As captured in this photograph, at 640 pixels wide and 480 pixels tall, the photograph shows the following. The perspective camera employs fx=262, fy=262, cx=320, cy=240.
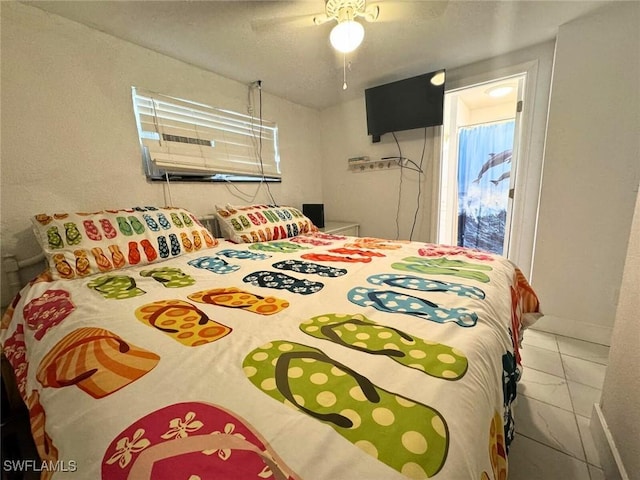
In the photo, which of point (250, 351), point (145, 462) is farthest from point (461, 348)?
point (145, 462)

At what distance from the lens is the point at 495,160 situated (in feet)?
11.3

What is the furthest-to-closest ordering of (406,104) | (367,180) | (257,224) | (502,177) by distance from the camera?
1. (502,177)
2. (367,180)
3. (406,104)
4. (257,224)

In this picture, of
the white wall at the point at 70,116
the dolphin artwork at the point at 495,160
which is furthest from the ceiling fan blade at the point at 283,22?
the dolphin artwork at the point at 495,160

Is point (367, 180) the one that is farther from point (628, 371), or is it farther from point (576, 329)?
point (628, 371)

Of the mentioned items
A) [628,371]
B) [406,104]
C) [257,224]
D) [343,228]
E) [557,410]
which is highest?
[406,104]

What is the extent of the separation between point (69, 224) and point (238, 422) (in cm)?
159

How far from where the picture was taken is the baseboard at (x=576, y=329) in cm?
192

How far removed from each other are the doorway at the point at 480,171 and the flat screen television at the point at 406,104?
620 mm

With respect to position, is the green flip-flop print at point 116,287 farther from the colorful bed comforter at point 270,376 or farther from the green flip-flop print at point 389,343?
the green flip-flop print at point 389,343

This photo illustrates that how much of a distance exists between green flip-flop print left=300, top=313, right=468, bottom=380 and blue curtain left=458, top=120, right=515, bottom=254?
11.4 feet

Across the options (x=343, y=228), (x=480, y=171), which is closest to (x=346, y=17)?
(x=343, y=228)

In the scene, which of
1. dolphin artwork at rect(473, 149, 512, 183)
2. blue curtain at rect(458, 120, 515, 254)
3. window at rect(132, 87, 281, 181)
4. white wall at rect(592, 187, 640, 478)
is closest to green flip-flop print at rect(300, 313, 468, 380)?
white wall at rect(592, 187, 640, 478)

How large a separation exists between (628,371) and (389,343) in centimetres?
100

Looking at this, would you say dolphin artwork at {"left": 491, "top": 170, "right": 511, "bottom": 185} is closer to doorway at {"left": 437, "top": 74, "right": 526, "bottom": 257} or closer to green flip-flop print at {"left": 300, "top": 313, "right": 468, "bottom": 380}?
doorway at {"left": 437, "top": 74, "right": 526, "bottom": 257}
